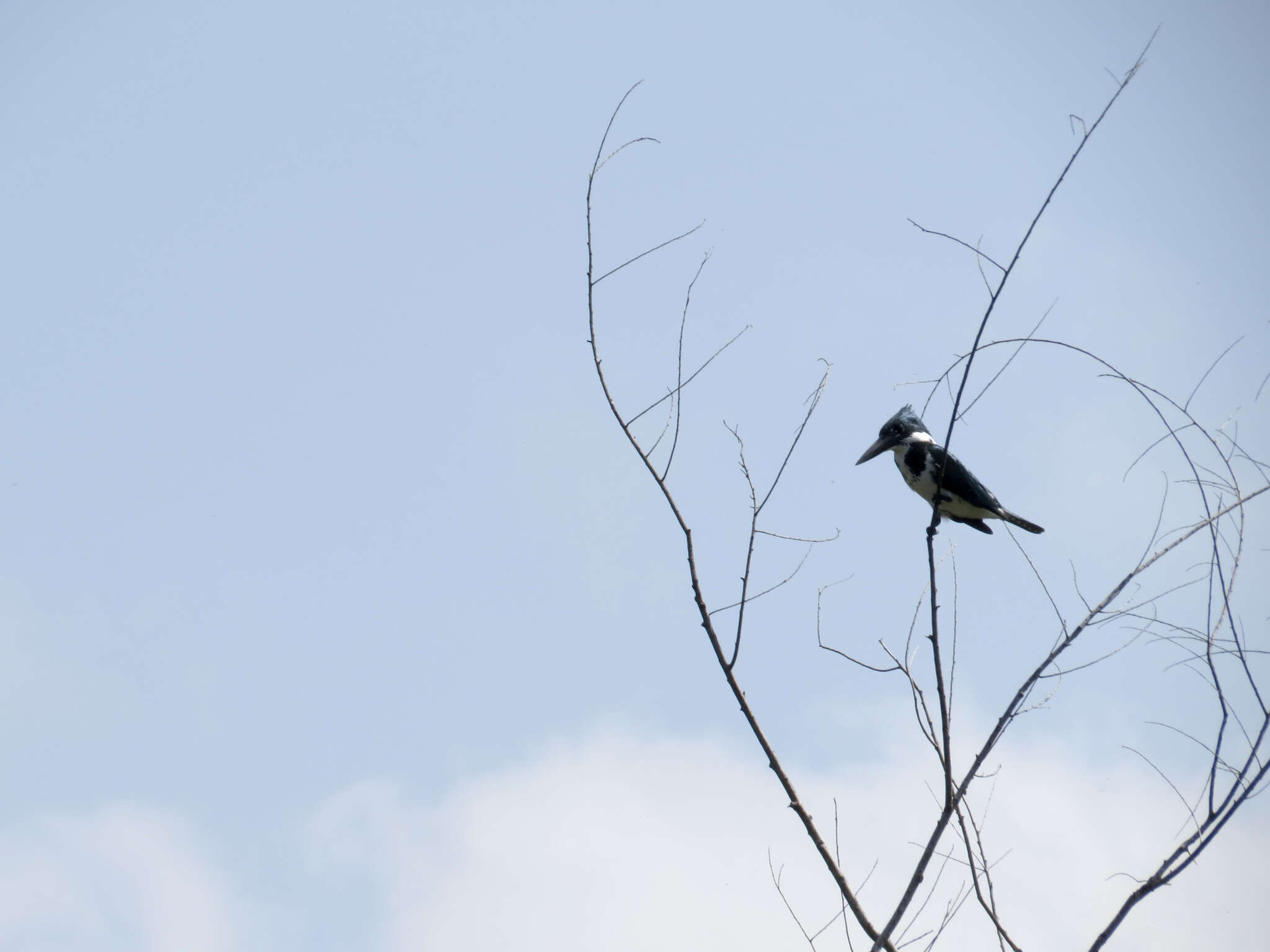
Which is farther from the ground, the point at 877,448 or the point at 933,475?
the point at 877,448

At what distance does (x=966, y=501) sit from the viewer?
7.41 m

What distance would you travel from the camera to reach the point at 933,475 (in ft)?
23.6

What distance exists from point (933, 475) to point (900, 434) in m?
0.65

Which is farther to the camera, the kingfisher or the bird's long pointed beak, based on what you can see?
the bird's long pointed beak

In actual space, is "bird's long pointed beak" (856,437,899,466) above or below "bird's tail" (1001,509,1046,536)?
above

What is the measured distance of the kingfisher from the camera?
7.28 m

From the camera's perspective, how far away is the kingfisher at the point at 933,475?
23.9 ft

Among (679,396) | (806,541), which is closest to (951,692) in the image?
(806,541)

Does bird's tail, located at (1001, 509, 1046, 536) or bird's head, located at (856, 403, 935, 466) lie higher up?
bird's head, located at (856, 403, 935, 466)

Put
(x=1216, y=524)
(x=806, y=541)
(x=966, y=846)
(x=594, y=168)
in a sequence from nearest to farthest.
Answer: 1. (x=966, y=846)
2. (x=1216, y=524)
3. (x=594, y=168)
4. (x=806, y=541)

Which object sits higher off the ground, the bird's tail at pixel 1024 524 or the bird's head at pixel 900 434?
the bird's head at pixel 900 434

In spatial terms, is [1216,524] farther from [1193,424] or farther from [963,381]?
[963,381]

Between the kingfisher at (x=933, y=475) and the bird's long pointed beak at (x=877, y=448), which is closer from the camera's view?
the kingfisher at (x=933, y=475)

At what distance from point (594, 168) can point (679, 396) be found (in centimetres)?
81
